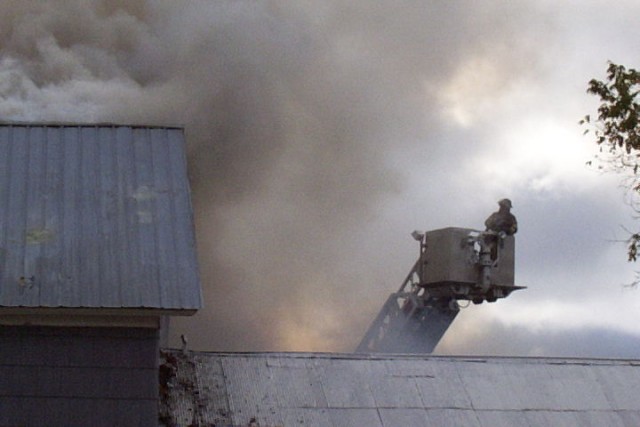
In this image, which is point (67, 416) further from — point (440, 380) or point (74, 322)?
point (440, 380)

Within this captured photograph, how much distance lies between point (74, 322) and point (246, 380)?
3.06m

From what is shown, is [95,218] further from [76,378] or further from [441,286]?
[441,286]

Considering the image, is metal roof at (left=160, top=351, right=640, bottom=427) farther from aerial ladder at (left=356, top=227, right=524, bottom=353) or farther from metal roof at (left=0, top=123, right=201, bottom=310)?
aerial ladder at (left=356, top=227, right=524, bottom=353)

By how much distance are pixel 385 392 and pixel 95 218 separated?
16.7ft

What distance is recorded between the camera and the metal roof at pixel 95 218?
51.5ft

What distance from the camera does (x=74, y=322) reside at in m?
15.8

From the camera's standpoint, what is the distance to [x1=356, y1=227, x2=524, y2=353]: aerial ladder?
951 inches

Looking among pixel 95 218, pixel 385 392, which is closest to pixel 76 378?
pixel 95 218

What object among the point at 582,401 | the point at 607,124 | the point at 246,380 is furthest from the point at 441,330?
the point at 607,124

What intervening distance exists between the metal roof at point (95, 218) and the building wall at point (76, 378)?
0.62 meters

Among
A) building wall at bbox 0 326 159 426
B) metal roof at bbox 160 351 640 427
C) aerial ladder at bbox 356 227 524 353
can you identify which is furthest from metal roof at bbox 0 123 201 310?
aerial ladder at bbox 356 227 524 353

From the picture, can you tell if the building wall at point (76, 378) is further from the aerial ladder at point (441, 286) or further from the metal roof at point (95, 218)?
the aerial ladder at point (441, 286)

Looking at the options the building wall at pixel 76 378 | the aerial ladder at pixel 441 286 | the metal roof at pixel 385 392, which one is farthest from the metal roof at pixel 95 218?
the aerial ladder at pixel 441 286

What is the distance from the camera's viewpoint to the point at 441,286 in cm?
2441
